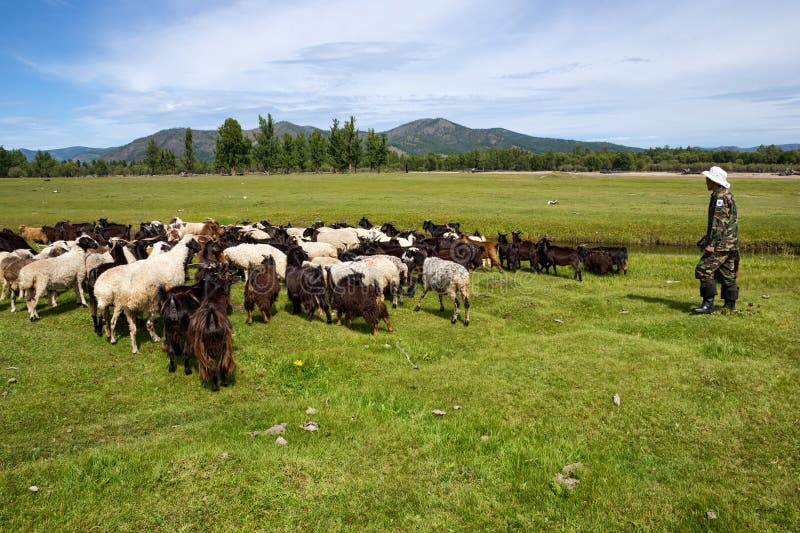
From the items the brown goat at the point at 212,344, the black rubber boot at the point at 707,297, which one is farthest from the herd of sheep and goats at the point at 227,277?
the black rubber boot at the point at 707,297

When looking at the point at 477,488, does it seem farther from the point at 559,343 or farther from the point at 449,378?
the point at 559,343

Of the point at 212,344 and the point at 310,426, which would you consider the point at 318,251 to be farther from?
the point at 310,426

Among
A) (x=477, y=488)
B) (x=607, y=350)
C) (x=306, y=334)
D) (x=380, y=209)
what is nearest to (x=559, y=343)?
(x=607, y=350)

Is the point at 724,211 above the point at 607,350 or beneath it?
above

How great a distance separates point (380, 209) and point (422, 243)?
21422 mm

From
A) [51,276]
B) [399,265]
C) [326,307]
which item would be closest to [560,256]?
[399,265]

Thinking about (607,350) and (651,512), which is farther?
(607,350)

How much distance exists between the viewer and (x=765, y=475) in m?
5.89

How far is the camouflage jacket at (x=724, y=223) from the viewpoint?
11.5 meters

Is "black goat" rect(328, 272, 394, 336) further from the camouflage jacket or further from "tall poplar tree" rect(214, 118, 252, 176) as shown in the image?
"tall poplar tree" rect(214, 118, 252, 176)

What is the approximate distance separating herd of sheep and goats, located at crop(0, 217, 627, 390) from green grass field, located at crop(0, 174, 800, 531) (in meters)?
0.70

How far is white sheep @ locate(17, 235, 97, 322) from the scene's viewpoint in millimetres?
12016

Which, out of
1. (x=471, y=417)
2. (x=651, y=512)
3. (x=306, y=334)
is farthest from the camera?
(x=306, y=334)

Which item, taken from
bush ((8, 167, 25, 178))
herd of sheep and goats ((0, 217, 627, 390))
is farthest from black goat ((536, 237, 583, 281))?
bush ((8, 167, 25, 178))
